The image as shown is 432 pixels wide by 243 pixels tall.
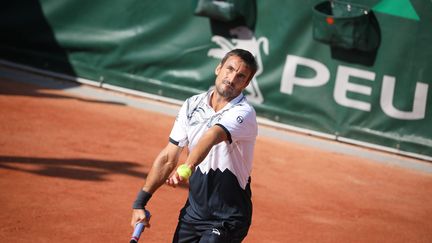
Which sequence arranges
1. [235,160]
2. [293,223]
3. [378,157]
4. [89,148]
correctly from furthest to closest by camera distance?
[378,157]
[89,148]
[293,223]
[235,160]

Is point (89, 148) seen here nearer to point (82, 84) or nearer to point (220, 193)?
point (82, 84)

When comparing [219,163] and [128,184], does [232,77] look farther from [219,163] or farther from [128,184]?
[128,184]

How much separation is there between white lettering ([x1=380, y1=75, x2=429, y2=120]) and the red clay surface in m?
1.07

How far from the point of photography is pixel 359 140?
11234 mm

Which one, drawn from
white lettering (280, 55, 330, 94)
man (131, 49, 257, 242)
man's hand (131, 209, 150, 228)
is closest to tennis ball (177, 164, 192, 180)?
man (131, 49, 257, 242)

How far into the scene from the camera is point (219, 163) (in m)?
3.95

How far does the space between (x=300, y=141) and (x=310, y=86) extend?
3.30 feet

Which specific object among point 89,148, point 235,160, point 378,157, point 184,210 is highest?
point 235,160

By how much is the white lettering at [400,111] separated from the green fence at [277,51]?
2 cm

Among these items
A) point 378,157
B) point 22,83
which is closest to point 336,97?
point 378,157

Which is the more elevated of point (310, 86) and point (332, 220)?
point (310, 86)

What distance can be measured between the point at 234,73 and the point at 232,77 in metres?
0.03

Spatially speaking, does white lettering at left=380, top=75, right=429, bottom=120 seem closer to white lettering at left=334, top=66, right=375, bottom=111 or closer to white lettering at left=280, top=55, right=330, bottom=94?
white lettering at left=334, top=66, right=375, bottom=111

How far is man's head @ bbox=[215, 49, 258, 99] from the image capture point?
3859mm
